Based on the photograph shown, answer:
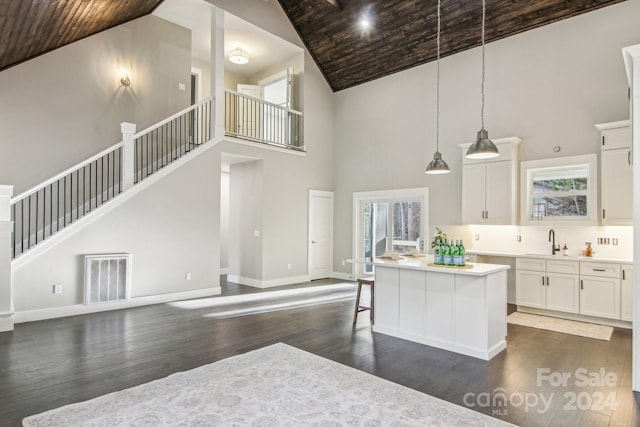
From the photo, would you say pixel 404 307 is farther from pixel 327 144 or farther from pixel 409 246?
pixel 327 144

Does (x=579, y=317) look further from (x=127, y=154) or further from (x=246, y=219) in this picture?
(x=127, y=154)

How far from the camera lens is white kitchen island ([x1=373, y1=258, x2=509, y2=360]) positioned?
3.79 metres

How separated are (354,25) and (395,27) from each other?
925mm

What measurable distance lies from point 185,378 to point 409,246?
573 cm

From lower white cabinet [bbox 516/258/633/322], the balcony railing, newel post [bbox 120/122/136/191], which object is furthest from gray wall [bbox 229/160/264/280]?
lower white cabinet [bbox 516/258/633/322]

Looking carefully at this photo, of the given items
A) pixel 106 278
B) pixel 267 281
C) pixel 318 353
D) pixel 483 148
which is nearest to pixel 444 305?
pixel 318 353

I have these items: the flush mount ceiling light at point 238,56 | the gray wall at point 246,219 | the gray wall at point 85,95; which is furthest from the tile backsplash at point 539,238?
the gray wall at point 85,95

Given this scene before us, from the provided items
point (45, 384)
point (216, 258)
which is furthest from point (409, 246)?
point (45, 384)

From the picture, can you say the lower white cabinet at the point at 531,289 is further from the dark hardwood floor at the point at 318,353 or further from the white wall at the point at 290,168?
the white wall at the point at 290,168

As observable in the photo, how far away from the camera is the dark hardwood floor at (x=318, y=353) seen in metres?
2.82

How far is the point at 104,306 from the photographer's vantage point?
5508 mm

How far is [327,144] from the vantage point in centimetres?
926

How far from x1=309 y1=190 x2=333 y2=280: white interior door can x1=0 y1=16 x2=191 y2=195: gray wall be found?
3714 mm

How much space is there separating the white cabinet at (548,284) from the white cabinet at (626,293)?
19.4 inches
